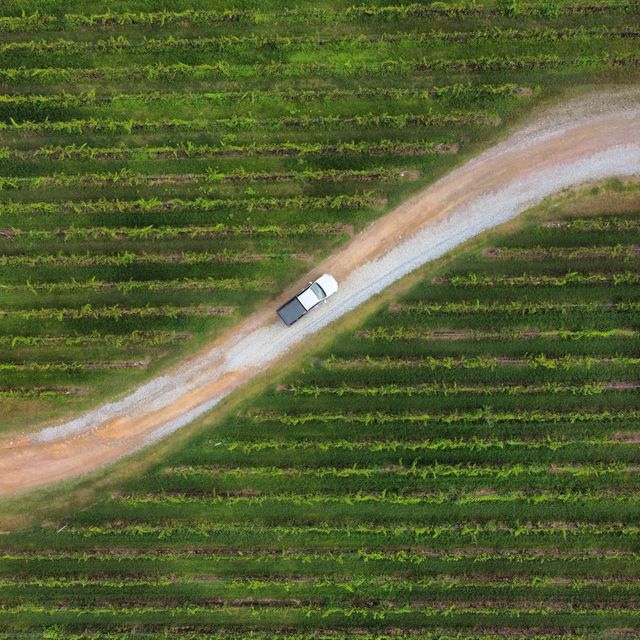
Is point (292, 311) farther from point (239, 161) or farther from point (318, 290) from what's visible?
point (239, 161)

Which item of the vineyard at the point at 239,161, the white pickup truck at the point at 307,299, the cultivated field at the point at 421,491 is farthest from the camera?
the cultivated field at the point at 421,491

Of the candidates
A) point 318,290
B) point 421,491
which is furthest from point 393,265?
point 421,491

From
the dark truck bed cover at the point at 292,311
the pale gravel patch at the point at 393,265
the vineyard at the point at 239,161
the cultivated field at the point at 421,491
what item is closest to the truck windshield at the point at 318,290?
the pale gravel patch at the point at 393,265

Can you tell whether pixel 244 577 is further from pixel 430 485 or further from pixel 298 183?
pixel 298 183

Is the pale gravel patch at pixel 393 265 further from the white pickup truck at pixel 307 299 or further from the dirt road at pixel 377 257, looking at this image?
the white pickup truck at pixel 307 299

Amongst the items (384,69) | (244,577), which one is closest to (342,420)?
(244,577)

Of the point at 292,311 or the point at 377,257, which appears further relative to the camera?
the point at 377,257
